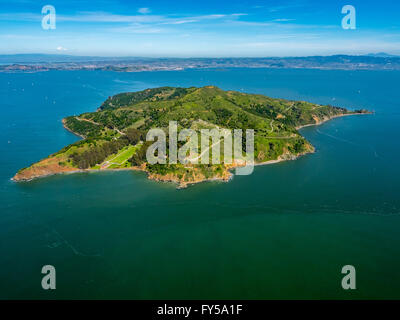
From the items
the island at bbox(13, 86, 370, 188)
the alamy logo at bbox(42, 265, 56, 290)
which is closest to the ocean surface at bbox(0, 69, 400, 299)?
the alamy logo at bbox(42, 265, 56, 290)

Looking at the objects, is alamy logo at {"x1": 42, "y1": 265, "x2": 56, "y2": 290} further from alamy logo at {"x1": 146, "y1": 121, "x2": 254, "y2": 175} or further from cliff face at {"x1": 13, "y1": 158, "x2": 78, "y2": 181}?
alamy logo at {"x1": 146, "y1": 121, "x2": 254, "y2": 175}

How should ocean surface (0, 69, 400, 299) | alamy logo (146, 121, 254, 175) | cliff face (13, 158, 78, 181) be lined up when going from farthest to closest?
alamy logo (146, 121, 254, 175) → cliff face (13, 158, 78, 181) → ocean surface (0, 69, 400, 299)

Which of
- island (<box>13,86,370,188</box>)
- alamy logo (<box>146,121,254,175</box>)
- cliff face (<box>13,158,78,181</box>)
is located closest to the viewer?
cliff face (<box>13,158,78,181</box>)

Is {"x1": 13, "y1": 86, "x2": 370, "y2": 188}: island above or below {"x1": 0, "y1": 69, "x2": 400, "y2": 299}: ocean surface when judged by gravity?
above

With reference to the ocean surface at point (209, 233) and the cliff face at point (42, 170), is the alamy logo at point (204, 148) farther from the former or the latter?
the cliff face at point (42, 170)

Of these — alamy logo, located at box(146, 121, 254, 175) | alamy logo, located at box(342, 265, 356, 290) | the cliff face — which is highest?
alamy logo, located at box(146, 121, 254, 175)

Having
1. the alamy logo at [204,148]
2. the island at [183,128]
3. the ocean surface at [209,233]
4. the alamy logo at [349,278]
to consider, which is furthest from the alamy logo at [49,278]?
the alamy logo at [349,278]

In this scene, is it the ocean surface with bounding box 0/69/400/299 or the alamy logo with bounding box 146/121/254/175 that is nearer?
the ocean surface with bounding box 0/69/400/299
